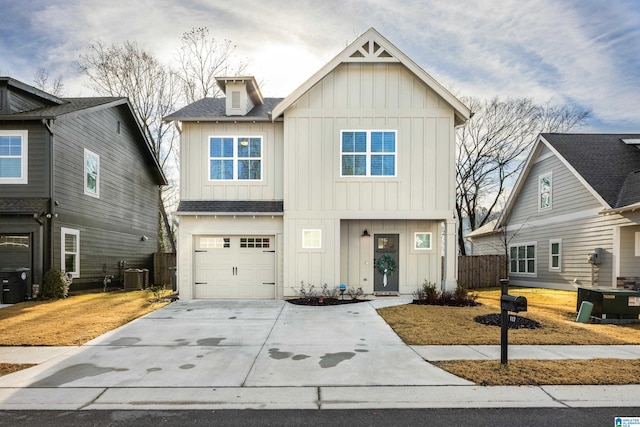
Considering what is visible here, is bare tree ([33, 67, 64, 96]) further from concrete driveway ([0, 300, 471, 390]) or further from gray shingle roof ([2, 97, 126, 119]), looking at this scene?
concrete driveway ([0, 300, 471, 390])

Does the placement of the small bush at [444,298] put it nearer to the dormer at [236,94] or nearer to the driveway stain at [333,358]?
the driveway stain at [333,358]

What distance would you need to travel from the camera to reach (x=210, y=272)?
1380 centimetres

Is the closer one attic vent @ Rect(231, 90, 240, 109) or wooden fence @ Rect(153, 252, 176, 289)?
attic vent @ Rect(231, 90, 240, 109)

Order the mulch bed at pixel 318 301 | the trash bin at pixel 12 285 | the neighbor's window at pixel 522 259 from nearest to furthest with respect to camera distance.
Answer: the mulch bed at pixel 318 301
the trash bin at pixel 12 285
the neighbor's window at pixel 522 259

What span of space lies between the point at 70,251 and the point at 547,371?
52.3 ft

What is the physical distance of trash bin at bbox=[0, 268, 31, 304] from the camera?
12805 mm

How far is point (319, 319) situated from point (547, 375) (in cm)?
563

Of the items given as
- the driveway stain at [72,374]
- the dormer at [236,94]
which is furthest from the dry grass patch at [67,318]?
the dormer at [236,94]

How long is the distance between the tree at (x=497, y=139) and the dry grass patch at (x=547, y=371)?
21099 millimetres

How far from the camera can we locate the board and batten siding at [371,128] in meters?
13.5

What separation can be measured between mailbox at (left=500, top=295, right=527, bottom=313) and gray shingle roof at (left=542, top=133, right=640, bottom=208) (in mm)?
11140

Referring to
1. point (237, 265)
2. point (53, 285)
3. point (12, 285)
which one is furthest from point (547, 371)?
point (12, 285)

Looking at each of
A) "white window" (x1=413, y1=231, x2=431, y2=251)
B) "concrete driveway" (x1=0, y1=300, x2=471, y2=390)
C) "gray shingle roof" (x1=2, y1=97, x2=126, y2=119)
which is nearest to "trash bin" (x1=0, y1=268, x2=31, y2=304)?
"gray shingle roof" (x1=2, y1=97, x2=126, y2=119)

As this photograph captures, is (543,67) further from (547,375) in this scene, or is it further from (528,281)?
(547,375)
